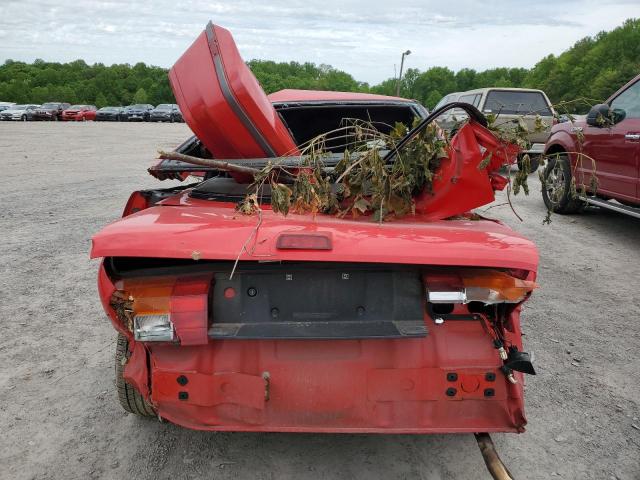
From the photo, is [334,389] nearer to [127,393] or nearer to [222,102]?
[127,393]

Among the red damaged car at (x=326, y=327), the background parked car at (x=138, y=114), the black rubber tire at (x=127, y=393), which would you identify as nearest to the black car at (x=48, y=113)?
the background parked car at (x=138, y=114)

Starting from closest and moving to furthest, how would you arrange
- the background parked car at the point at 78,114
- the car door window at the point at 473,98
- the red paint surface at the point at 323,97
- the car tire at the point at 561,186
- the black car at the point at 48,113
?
the red paint surface at the point at 323,97 → the car tire at the point at 561,186 → the car door window at the point at 473,98 → the black car at the point at 48,113 → the background parked car at the point at 78,114

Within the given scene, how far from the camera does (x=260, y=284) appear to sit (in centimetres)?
203

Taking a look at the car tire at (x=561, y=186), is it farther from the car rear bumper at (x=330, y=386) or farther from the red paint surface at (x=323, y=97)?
the car rear bumper at (x=330, y=386)

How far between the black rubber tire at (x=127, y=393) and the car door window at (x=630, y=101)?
5.99 meters

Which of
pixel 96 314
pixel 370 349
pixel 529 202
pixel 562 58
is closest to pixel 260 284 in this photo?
pixel 370 349

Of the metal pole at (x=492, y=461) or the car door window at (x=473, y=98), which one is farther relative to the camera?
the car door window at (x=473, y=98)

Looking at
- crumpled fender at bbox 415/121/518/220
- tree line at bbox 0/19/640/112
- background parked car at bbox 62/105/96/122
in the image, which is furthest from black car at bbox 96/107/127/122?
crumpled fender at bbox 415/121/518/220

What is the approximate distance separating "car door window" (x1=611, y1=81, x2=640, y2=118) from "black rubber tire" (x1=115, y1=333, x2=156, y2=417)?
599 cm

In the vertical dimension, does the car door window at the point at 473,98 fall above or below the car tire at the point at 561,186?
above

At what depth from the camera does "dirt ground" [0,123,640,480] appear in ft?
7.73

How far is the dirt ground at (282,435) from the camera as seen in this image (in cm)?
236

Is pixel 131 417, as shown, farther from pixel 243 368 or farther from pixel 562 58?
pixel 562 58

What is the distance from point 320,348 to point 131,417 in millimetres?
1289
